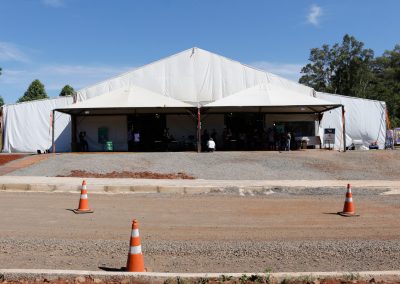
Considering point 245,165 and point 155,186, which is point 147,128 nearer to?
point 245,165

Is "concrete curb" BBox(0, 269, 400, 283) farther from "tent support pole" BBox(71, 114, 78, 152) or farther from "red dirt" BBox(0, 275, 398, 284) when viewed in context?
"tent support pole" BBox(71, 114, 78, 152)

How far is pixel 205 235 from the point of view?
28.1 ft

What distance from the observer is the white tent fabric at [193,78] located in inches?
1363

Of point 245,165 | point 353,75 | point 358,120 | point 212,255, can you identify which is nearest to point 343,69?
point 353,75

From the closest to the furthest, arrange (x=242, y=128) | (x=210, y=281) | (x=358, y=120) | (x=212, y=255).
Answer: (x=210, y=281) → (x=212, y=255) → (x=242, y=128) → (x=358, y=120)

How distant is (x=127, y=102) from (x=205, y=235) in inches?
847

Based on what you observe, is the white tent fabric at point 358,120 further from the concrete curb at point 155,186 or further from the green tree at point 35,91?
the green tree at point 35,91

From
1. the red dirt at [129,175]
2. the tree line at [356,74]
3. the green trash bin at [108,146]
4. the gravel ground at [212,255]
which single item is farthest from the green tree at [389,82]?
the gravel ground at [212,255]

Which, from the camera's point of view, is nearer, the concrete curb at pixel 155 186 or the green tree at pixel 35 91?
the concrete curb at pixel 155 186

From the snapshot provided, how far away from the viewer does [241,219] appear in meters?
10.3

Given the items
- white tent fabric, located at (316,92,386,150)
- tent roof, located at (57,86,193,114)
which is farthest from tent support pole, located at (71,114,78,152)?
white tent fabric, located at (316,92,386,150)

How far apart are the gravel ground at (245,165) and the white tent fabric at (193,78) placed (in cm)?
1032

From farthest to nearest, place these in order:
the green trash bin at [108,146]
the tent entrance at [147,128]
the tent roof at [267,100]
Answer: the tent entrance at [147,128], the green trash bin at [108,146], the tent roof at [267,100]

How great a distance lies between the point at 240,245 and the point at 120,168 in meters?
14.5
